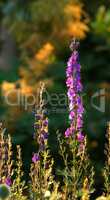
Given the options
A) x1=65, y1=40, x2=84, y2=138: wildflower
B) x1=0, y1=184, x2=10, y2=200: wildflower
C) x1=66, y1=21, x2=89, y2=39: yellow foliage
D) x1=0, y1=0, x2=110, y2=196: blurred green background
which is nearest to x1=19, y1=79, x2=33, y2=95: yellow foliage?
x1=0, y1=0, x2=110, y2=196: blurred green background

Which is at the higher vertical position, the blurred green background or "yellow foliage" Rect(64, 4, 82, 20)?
"yellow foliage" Rect(64, 4, 82, 20)

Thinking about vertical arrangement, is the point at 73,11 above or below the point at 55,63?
above

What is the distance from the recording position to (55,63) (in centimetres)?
1487

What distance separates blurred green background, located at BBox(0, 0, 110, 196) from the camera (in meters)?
13.6

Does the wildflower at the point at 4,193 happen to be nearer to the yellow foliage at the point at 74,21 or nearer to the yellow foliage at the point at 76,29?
the yellow foliage at the point at 76,29

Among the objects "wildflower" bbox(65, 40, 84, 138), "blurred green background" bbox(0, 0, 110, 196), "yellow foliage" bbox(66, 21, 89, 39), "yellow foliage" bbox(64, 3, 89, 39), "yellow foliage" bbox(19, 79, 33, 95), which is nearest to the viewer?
"wildflower" bbox(65, 40, 84, 138)

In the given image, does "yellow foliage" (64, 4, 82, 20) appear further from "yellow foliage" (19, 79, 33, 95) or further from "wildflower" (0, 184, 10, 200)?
"wildflower" (0, 184, 10, 200)

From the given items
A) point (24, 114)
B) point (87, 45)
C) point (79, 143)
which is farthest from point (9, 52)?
point (79, 143)

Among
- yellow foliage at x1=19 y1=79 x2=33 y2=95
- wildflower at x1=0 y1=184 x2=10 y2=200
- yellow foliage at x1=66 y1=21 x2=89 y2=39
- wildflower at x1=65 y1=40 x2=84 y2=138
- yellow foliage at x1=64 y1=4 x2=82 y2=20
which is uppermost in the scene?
yellow foliage at x1=64 y1=4 x2=82 y2=20

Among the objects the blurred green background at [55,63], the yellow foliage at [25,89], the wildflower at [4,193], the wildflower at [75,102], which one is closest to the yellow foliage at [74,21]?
the blurred green background at [55,63]

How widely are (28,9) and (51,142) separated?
269 inches

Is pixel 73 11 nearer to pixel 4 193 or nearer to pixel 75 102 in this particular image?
pixel 75 102

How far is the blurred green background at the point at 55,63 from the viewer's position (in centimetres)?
1357

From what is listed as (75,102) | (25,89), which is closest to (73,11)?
(25,89)
